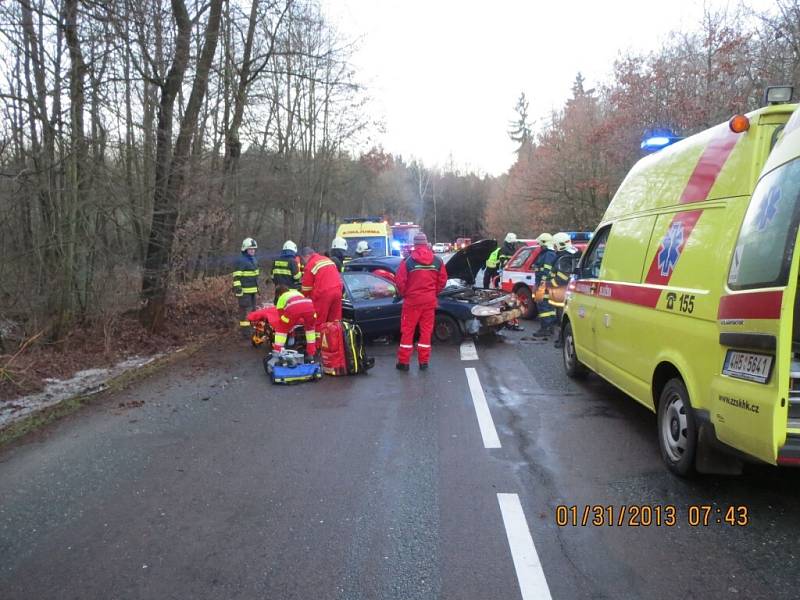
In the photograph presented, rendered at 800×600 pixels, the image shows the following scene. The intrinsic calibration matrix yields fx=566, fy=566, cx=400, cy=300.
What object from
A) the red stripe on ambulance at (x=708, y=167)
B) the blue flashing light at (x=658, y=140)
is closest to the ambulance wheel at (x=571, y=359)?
the blue flashing light at (x=658, y=140)

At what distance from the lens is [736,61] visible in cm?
1544

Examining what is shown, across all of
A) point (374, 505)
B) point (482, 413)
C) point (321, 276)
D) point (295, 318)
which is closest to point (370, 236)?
point (321, 276)

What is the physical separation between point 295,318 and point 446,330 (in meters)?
3.12

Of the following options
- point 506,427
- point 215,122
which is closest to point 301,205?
point 215,122

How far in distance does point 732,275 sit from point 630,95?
18.8m

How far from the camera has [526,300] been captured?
40.7 feet

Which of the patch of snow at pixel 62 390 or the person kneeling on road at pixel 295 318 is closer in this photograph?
the patch of snow at pixel 62 390

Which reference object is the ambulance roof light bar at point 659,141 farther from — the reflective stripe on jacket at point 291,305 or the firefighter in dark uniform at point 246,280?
the firefighter in dark uniform at point 246,280

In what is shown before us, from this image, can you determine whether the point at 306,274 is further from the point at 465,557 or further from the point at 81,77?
the point at 465,557

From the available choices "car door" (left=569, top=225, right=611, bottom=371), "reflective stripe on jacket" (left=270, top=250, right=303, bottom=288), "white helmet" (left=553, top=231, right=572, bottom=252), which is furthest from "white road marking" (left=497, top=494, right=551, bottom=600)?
"reflective stripe on jacket" (left=270, top=250, right=303, bottom=288)

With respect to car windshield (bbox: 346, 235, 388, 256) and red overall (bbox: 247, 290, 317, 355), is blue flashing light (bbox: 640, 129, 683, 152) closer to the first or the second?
red overall (bbox: 247, 290, 317, 355)

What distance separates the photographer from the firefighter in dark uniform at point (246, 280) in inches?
430

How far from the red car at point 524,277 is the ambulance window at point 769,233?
8.54 meters

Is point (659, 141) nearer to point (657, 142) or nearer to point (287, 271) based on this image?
point (657, 142)
